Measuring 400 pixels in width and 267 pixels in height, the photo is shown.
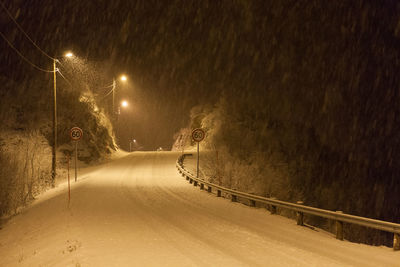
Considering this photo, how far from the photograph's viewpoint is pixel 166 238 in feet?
29.3

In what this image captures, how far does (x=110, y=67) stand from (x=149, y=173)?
31.7 m

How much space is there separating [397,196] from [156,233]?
67325 mm

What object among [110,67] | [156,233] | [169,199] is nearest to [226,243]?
[156,233]

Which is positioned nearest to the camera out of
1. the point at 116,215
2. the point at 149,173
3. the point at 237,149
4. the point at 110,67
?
the point at 116,215

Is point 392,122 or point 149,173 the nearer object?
point 149,173

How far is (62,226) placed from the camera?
1070 cm

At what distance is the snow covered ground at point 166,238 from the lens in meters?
7.31

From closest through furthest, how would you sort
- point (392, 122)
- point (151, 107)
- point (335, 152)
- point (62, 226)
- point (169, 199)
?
point (62, 226) → point (169, 199) → point (335, 152) → point (151, 107) → point (392, 122)

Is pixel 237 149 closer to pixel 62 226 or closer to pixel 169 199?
pixel 169 199

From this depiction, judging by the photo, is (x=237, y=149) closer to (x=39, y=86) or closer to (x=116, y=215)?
(x=39, y=86)

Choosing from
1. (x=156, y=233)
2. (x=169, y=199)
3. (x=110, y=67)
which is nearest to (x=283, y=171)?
(x=169, y=199)

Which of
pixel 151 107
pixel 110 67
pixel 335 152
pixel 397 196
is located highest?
pixel 110 67

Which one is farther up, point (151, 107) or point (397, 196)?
point (151, 107)

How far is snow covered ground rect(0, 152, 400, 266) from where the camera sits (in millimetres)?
7312
